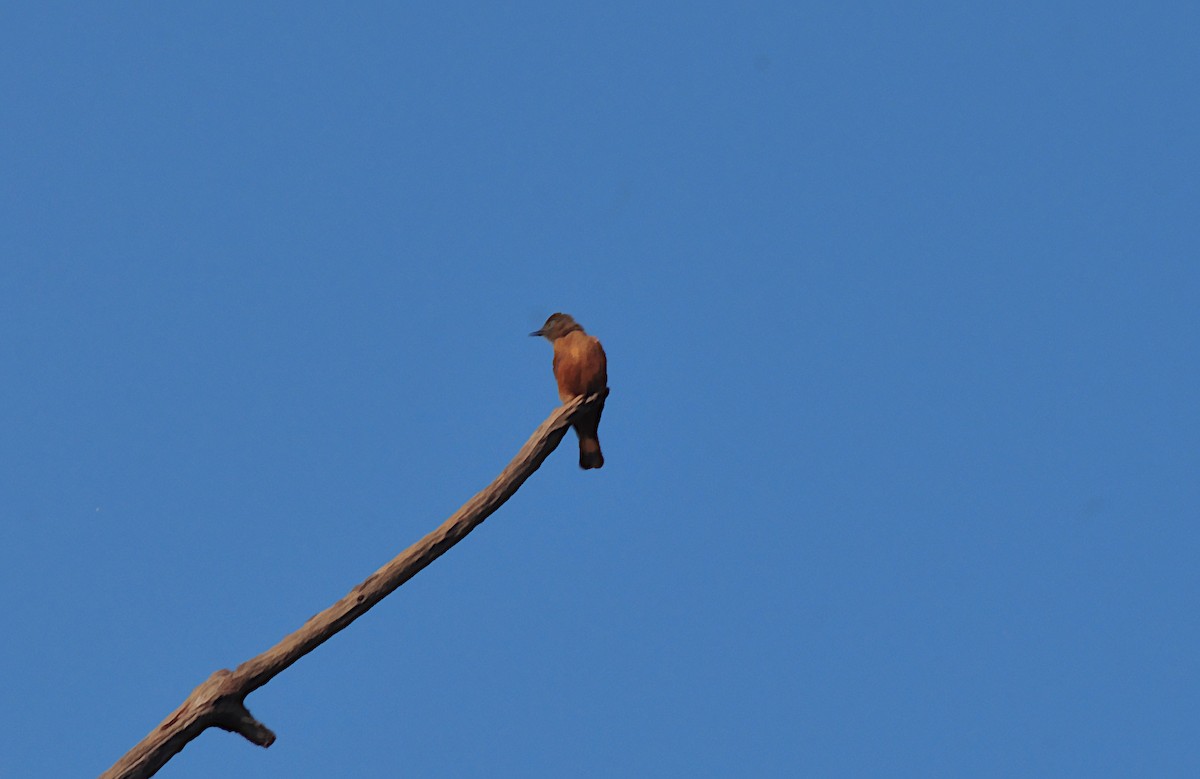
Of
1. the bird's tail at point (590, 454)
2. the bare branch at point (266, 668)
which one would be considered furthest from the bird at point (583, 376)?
the bare branch at point (266, 668)

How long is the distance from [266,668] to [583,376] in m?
2.88

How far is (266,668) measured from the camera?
25.8 ft

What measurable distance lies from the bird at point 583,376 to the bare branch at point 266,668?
1373mm

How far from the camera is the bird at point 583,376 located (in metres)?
9.52

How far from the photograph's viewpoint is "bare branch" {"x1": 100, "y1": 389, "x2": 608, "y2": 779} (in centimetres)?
773

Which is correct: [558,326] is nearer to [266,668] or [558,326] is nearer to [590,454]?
[590,454]

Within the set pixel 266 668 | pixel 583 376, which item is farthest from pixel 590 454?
pixel 266 668

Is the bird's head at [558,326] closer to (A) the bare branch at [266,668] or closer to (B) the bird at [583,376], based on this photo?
(B) the bird at [583,376]

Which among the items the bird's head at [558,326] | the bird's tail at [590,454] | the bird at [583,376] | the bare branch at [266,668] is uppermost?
the bird's head at [558,326]

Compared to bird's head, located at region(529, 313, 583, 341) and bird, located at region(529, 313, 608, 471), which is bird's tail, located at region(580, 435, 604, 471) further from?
bird's head, located at region(529, 313, 583, 341)

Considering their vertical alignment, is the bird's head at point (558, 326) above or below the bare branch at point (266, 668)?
above

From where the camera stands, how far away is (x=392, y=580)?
26.2 ft

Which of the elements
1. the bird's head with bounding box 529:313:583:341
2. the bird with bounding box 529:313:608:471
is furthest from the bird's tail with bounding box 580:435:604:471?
the bird's head with bounding box 529:313:583:341

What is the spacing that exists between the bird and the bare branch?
1373 mm
